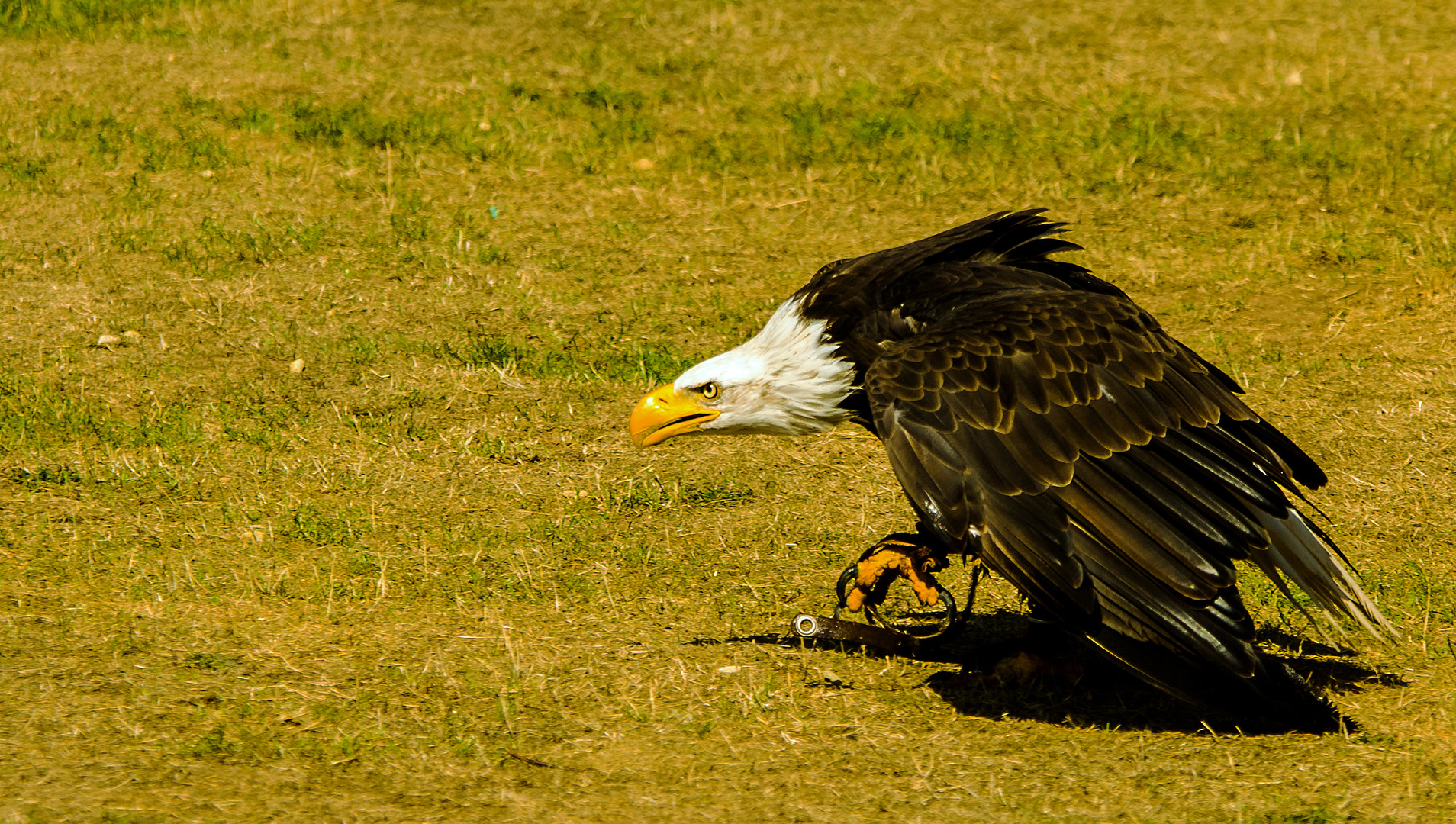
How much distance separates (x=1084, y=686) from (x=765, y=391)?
163cm

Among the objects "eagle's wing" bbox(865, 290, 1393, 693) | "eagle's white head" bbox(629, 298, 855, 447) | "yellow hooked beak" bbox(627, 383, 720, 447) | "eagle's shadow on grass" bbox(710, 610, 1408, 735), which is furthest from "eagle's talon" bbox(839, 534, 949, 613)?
"yellow hooked beak" bbox(627, 383, 720, 447)

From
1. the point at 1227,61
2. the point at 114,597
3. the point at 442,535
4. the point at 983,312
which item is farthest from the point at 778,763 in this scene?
the point at 1227,61

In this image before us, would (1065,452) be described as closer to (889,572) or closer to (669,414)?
(889,572)

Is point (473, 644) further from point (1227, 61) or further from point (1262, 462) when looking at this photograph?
point (1227, 61)

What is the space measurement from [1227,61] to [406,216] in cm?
703

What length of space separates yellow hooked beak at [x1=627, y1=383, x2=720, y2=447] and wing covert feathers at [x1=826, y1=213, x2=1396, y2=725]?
2.06 feet

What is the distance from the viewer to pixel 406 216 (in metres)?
9.77

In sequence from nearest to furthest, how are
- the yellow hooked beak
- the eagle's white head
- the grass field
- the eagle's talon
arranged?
the grass field → the eagle's talon → the eagle's white head → the yellow hooked beak

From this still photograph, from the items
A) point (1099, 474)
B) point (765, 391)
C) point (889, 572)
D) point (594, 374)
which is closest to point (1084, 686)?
point (889, 572)

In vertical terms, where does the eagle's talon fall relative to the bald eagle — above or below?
below

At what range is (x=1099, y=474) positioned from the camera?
504cm

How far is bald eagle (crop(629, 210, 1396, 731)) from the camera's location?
4.82m

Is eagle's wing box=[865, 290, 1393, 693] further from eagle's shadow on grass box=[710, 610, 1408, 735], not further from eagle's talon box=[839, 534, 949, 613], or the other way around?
eagle's talon box=[839, 534, 949, 613]

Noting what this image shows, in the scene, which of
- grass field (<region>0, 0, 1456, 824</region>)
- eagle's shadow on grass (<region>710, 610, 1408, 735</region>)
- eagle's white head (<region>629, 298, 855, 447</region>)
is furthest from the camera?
eagle's white head (<region>629, 298, 855, 447</region>)
